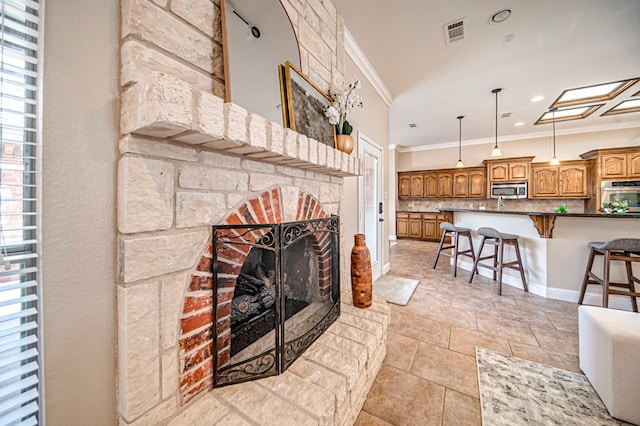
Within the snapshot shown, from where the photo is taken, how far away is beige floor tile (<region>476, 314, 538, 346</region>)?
2076mm

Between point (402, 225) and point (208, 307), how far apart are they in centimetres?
710

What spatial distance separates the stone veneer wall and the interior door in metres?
1.92

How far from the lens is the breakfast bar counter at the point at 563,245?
260 centimetres

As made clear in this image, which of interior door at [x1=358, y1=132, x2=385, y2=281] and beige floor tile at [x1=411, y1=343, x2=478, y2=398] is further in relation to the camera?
interior door at [x1=358, y1=132, x2=385, y2=281]

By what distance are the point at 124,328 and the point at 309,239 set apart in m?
1.12

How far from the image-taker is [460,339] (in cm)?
205

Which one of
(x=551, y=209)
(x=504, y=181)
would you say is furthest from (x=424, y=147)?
(x=551, y=209)

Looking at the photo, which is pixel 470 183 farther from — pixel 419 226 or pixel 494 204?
pixel 419 226

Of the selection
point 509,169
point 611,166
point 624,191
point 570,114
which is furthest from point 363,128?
point 624,191

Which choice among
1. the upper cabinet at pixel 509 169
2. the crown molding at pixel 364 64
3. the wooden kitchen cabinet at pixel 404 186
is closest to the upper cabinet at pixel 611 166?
the upper cabinet at pixel 509 169

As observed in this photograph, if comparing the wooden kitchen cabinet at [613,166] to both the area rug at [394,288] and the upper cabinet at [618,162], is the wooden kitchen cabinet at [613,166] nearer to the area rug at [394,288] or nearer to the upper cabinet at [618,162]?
the upper cabinet at [618,162]

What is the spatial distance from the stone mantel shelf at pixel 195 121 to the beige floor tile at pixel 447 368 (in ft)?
5.87

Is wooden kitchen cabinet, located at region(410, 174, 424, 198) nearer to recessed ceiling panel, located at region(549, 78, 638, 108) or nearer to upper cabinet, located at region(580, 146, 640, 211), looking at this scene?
recessed ceiling panel, located at region(549, 78, 638, 108)

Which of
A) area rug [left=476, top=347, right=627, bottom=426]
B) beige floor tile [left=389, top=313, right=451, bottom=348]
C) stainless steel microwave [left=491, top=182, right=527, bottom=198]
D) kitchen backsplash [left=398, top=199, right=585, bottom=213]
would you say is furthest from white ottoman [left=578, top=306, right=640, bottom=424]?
kitchen backsplash [left=398, top=199, right=585, bottom=213]
